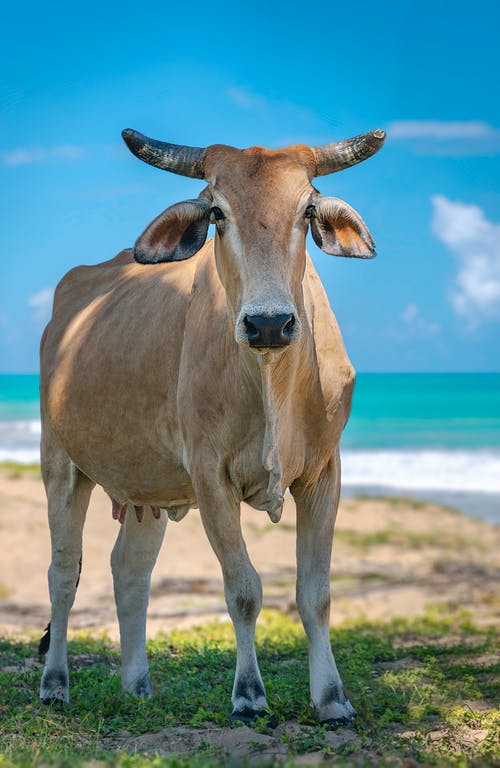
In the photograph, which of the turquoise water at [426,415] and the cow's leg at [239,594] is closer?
the cow's leg at [239,594]

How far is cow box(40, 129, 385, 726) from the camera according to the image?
4816 millimetres

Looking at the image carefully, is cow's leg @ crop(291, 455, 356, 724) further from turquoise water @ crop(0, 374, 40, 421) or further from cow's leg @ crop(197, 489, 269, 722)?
turquoise water @ crop(0, 374, 40, 421)

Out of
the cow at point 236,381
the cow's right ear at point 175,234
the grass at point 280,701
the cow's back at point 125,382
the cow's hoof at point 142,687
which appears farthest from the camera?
the cow's hoof at point 142,687

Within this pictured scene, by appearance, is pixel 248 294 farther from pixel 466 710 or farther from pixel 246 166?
pixel 466 710

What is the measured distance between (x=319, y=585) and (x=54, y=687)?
1.99 metres

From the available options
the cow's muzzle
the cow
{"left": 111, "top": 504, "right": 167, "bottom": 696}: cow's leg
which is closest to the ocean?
{"left": 111, "top": 504, "right": 167, "bottom": 696}: cow's leg

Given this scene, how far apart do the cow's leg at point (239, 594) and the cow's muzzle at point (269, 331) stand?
1076mm

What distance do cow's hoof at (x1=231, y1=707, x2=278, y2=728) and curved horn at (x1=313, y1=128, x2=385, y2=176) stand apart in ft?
8.52

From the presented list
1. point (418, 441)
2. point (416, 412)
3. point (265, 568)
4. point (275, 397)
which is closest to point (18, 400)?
point (416, 412)

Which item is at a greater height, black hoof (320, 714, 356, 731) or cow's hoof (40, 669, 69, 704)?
black hoof (320, 714, 356, 731)

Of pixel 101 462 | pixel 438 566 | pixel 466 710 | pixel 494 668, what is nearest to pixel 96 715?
pixel 101 462

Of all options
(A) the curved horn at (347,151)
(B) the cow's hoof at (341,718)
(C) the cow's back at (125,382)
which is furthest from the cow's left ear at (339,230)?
(B) the cow's hoof at (341,718)

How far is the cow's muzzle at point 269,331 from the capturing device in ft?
14.3

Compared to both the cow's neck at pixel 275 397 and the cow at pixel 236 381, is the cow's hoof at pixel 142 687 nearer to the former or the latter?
the cow at pixel 236 381
